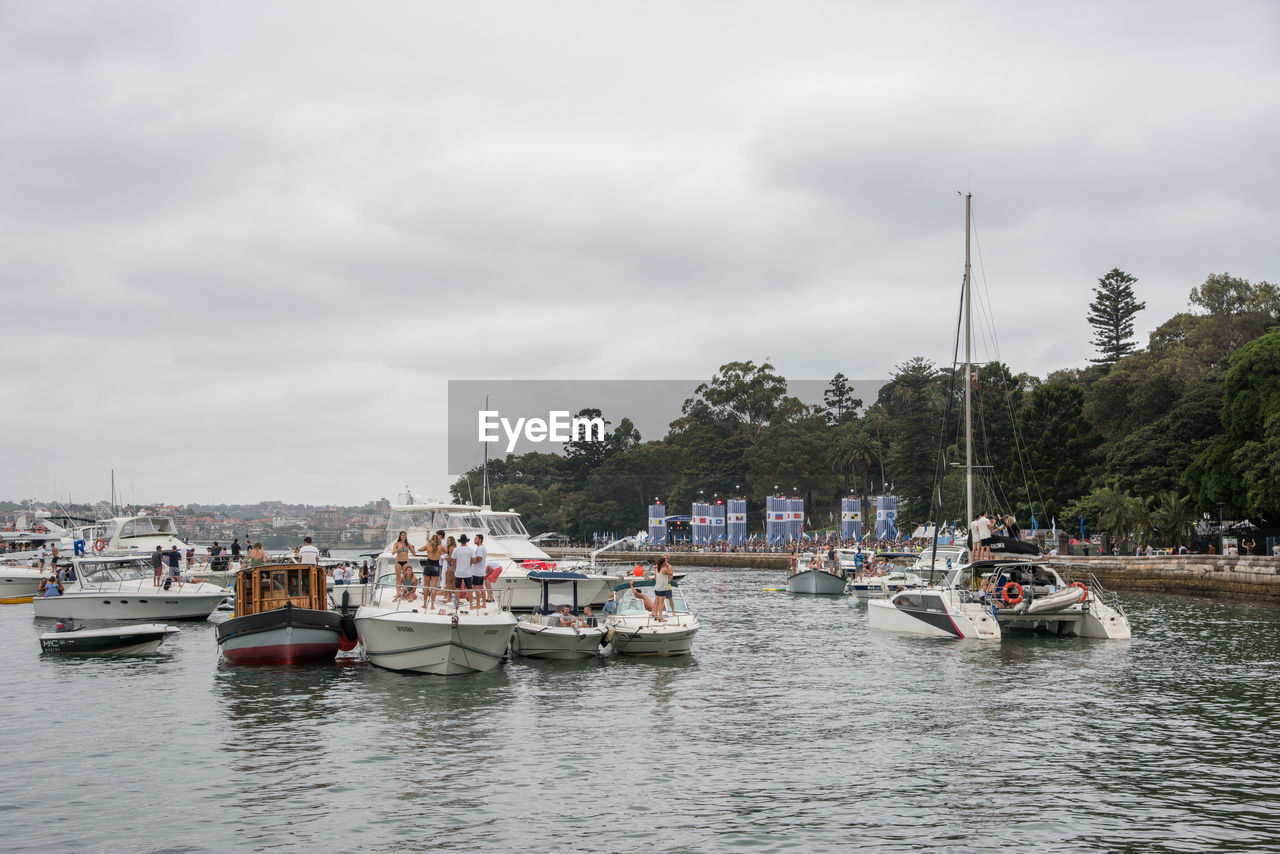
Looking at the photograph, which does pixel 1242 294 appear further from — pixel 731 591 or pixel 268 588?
pixel 268 588

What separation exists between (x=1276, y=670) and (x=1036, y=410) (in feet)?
193

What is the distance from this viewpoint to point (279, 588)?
92.9 ft

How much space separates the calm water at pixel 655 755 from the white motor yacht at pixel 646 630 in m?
0.60

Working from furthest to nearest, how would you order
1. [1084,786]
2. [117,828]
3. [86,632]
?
[86,632], [1084,786], [117,828]

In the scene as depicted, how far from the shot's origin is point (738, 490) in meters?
138

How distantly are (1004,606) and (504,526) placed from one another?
19.3 m

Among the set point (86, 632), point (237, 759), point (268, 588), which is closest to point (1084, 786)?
point (237, 759)

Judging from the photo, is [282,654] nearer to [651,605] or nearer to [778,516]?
[651,605]

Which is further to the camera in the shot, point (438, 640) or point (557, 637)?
point (557, 637)

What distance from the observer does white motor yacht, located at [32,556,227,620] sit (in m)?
38.2

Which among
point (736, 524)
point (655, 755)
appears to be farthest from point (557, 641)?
point (736, 524)

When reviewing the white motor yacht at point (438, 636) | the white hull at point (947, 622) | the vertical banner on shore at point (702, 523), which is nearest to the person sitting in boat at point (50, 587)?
the white motor yacht at point (438, 636)

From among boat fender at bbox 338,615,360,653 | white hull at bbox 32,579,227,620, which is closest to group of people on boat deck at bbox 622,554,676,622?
boat fender at bbox 338,615,360,653

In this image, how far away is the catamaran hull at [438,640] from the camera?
24.0 meters
